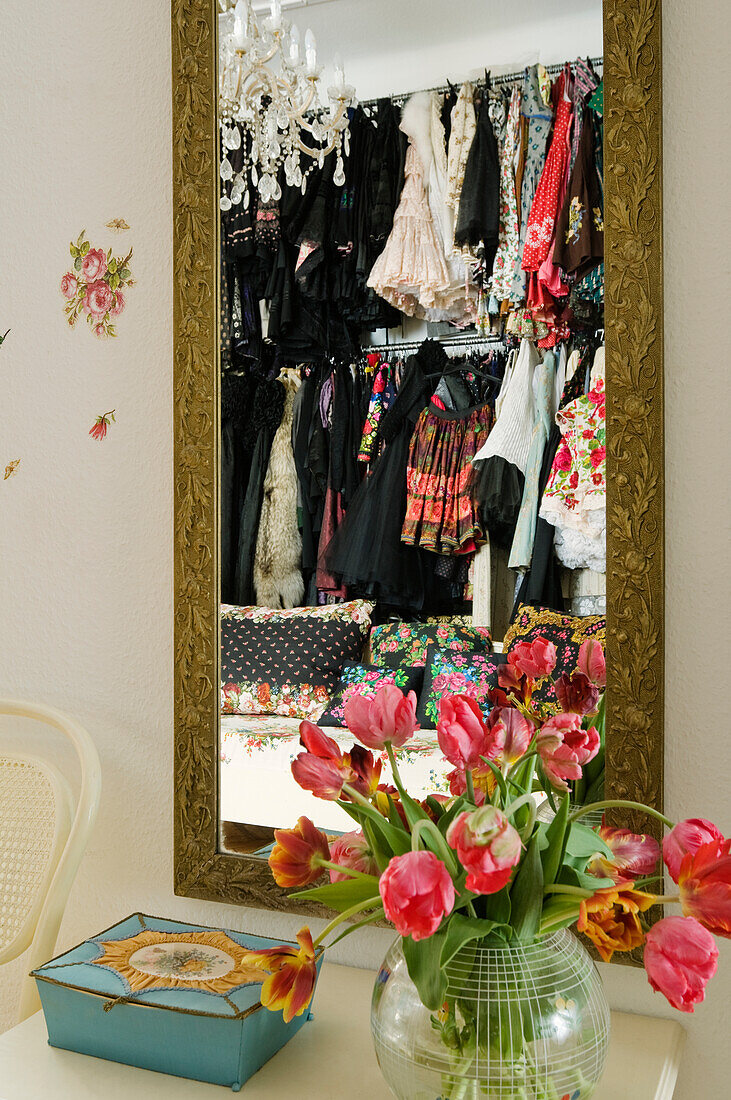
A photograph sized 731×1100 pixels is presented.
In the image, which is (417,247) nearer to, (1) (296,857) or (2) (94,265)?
(2) (94,265)


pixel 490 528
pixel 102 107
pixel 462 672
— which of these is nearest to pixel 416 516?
pixel 490 528

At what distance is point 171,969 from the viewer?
3.52 ft

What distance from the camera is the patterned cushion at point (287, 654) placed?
120cm

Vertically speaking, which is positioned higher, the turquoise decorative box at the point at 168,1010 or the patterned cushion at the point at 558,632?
the patterned cushion at the point at 558,632

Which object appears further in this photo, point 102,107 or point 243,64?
point 102,107

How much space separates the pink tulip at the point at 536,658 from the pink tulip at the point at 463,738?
244mm

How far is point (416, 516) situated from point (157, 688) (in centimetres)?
49

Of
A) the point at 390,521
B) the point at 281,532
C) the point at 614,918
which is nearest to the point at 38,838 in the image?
the point at 281,532

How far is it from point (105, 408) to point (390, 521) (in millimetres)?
510

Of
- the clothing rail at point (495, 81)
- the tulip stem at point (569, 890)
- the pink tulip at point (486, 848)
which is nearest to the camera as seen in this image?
the pink tulip at point (486, 848)

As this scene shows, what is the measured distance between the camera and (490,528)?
3.74 ft

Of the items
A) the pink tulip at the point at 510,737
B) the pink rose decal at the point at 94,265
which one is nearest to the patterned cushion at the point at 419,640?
the pink tulip at the point at 510,737

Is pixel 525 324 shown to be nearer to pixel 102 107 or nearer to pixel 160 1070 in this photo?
pixel 102 107

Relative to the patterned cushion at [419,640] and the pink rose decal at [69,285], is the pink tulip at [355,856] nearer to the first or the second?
the patterned cushion at [419,640]
